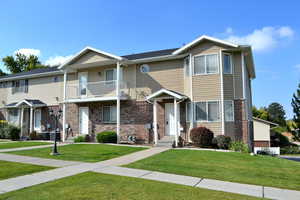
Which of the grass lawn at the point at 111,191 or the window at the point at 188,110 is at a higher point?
the window at the point at 188,110

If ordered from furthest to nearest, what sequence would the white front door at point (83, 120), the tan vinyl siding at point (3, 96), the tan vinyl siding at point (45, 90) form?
the tan vinyl siding at point (3, 96) → the tan vinyl siding at point (45, 90) → the white front door at point (83, 120)

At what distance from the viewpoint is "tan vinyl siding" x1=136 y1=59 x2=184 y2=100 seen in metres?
16.7

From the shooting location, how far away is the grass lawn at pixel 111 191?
16.3 feet

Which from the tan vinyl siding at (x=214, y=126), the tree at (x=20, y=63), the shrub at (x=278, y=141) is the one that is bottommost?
the shrub at (x=278, y=141)

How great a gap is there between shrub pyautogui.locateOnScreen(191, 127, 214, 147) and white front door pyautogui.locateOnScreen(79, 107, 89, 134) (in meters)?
9.71

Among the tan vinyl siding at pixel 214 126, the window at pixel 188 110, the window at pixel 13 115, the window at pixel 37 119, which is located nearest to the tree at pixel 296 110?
the tan vinyl siding at pixel 214 126

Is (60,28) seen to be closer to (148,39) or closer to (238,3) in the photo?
(148,39)

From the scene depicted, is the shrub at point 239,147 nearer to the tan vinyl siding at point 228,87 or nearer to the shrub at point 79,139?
the tan vinyl siding at point 228,87

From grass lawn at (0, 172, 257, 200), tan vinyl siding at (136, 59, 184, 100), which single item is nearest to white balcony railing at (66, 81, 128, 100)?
tan vinyl siding at (136, 59, 184, 100)

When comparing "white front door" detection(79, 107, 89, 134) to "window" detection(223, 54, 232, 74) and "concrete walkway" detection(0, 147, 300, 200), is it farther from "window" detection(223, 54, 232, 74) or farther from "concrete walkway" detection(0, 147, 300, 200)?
"window" detection(223, 54, 232, 74)

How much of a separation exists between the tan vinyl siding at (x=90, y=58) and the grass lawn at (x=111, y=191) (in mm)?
12767

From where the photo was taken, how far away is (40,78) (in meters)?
22.7

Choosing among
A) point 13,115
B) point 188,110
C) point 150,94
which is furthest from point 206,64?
point 13,115

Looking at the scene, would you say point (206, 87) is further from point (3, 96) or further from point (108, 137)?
point (3, 96)
